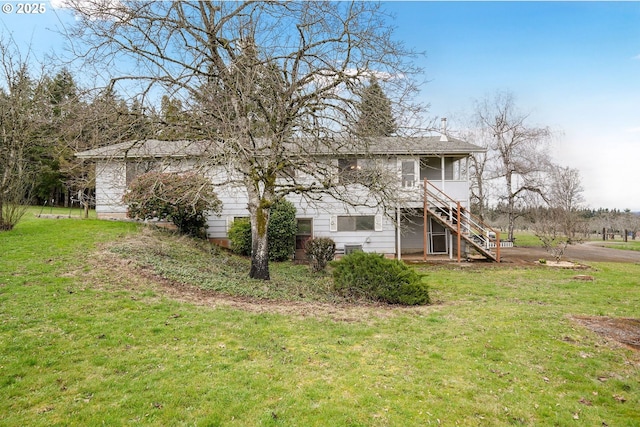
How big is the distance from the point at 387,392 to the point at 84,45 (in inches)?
392

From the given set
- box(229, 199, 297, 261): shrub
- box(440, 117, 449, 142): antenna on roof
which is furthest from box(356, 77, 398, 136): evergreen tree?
box(229, 199, 297, 261): shrub

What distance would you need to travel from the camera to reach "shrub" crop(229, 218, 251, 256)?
15.5 meters

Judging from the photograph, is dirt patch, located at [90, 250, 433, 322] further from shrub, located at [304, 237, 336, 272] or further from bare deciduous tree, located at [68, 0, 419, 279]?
shrub, located at [304, 237, 336, 272]

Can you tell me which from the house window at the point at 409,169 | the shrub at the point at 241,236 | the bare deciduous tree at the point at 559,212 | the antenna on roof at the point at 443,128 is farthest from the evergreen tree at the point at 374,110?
Result: the bare deciduous tree at the point at 559,212

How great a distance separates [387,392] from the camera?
4172mm

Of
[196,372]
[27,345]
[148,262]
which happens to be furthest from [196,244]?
[196,372]

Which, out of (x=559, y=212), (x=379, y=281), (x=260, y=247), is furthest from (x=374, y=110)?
(x=559, y=212)

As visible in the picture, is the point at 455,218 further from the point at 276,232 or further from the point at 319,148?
the point at 319,148

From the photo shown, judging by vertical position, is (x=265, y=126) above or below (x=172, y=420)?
above

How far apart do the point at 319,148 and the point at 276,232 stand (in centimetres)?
549

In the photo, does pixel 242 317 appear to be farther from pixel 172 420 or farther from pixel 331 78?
pixel 331 78

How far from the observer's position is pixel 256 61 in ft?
29.2

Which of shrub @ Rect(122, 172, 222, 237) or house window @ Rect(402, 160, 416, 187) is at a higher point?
house window @ Rect(402, 160, 416, 187)

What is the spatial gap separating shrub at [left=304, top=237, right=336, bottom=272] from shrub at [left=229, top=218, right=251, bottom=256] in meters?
3.34
